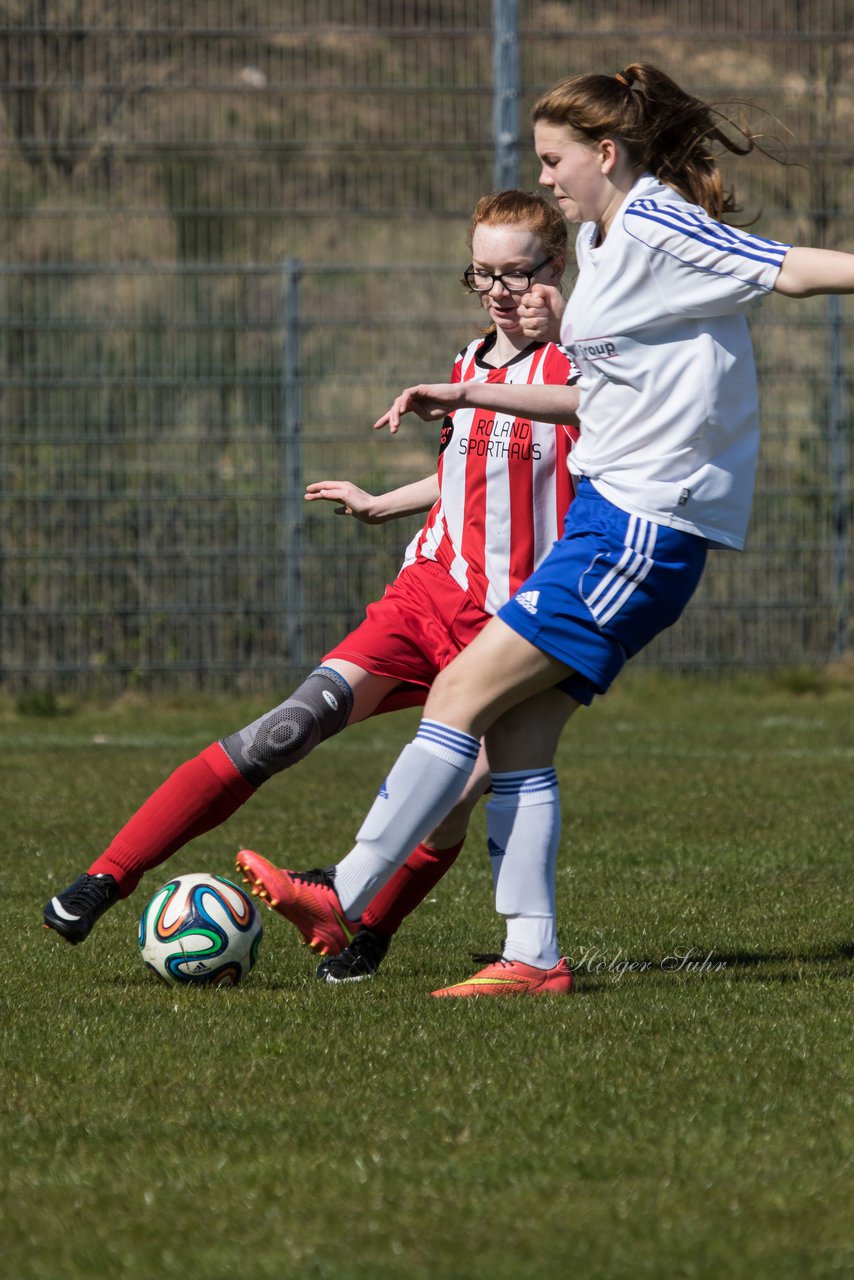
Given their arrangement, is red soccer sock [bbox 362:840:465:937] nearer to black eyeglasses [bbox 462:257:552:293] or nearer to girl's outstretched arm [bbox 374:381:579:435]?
girl's outstretched arm [bbox 374:381:579:435]

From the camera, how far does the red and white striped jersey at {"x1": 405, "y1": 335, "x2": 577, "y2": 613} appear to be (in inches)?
189

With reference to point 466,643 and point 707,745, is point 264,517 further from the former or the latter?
point 466,643

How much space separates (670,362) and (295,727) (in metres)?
1.32

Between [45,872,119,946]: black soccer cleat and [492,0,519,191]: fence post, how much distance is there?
31.9ft

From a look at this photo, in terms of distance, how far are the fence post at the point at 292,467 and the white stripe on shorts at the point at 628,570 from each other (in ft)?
29.9

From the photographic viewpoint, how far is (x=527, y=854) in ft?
14.3

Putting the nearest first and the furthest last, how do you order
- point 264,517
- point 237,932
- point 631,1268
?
point 631,1268 → point 237,932 → point 264,517

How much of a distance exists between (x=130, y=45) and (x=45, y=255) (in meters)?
1.66

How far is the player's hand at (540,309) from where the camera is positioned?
4.75 meters

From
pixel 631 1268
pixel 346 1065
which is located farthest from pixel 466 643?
pixel 631 1268

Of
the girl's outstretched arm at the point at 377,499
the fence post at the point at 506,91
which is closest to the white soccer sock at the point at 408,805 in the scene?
the girl's outstretched arm at the point at 377,499

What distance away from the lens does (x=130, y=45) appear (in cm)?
1380

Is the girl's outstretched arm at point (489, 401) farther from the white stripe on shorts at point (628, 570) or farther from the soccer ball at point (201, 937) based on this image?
the soccer ball at point (201, 937)

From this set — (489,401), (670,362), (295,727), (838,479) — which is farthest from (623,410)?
(838,479)
